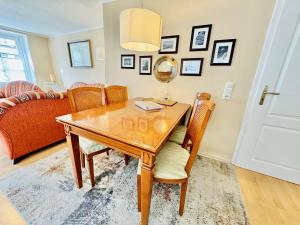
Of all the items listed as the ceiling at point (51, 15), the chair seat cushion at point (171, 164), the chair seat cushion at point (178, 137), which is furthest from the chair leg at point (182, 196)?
the ceiling at point (51, 15)

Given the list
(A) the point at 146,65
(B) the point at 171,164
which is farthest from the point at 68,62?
(B) the point at 171,164

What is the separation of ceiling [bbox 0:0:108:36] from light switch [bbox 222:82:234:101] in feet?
8.13

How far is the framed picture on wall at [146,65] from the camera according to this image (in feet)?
6.86

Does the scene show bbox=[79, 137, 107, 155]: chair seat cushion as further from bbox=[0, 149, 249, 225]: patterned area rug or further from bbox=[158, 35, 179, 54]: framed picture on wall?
bbox=[158, 35, 179, 54]: framed picture on wall

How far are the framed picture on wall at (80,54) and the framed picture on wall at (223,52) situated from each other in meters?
3.41

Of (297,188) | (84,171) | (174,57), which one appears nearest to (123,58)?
(174,57)

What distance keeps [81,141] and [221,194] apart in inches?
60.0

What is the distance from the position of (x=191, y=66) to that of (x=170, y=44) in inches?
18.0

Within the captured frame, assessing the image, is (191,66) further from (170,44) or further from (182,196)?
(182,196)

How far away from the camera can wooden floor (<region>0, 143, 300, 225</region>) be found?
1.10 metres

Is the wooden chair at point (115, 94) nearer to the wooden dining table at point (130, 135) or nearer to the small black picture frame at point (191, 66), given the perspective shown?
the wooden dining table at point (130, 135)

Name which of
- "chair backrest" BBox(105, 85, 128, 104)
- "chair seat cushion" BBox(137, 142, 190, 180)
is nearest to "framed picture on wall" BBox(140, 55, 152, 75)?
"chair backrest" BBox(105, 85, 128, 104)

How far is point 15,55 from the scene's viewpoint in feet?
13.2

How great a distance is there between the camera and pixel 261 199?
4.34 ft
